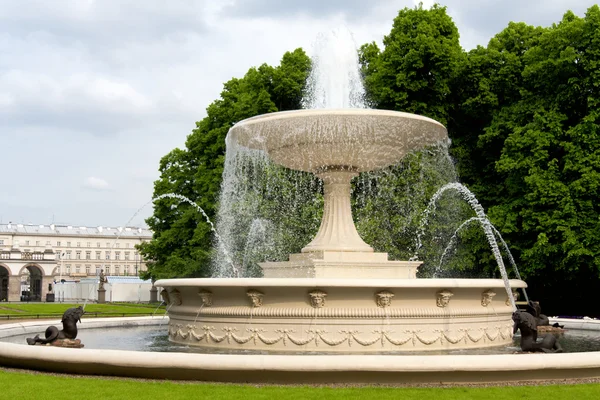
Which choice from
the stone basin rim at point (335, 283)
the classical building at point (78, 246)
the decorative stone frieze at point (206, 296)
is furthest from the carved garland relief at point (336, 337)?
the classical building at point (78, 246)

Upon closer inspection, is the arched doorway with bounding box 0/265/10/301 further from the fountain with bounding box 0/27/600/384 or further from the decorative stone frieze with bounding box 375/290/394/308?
the decorative stone frieze with bounding box 375/290/394/308

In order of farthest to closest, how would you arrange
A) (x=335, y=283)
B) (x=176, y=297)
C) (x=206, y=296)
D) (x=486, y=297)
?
(x=176, y=297) → (x=486, y=297) → (x=206, y=296) → (x=335, y=283)

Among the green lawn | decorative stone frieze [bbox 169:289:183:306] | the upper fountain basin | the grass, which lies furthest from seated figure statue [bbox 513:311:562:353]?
the green lawn

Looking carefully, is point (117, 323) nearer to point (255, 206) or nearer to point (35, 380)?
point (35, 380)

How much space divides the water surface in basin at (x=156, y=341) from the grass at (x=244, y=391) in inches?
103

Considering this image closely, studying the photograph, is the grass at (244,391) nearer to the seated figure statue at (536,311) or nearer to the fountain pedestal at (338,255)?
the fountain pedestal at (338,255)

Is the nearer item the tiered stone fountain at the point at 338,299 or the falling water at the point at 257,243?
the tiered stone fountain at the point at 338,299

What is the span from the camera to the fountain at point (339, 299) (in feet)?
33.9

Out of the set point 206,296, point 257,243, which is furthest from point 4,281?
point 206,296

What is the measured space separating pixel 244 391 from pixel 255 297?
3.04m

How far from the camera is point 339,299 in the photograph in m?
10.3

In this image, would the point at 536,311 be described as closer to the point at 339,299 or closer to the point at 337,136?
the point at 337,136

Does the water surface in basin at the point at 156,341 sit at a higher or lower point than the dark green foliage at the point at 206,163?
lower

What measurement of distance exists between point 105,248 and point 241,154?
339 feet
